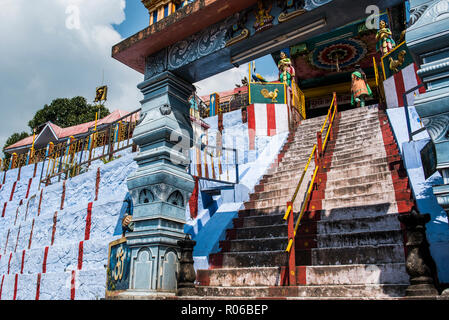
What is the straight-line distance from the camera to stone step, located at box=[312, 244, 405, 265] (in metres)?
4.14

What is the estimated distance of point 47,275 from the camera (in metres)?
8.52

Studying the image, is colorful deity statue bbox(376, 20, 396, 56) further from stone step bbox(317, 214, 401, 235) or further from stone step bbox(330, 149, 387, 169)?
stone step bbox(317, 214, 401, 235)

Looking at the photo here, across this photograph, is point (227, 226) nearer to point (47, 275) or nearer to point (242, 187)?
point (242, 187)

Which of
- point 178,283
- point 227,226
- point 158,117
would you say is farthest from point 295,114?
point 178,283

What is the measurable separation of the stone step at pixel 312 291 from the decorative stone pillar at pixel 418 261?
0.53 m

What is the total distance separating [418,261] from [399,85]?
906cm

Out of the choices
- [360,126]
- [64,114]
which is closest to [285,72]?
[360,126]

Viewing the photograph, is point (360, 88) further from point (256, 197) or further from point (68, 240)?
point (68, 240)

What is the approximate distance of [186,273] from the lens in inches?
172

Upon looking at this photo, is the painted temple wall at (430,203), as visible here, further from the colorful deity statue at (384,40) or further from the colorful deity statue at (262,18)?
the colorful deity statue at (384,40)

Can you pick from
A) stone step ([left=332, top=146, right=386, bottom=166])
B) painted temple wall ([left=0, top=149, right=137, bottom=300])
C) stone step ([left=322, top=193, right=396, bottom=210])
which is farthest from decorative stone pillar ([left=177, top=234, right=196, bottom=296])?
stone step ([left=332, top=146, right=386, bottom=166])

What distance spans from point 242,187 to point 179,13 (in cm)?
401

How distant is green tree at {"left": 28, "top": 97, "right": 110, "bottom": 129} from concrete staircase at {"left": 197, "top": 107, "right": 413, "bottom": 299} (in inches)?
1182

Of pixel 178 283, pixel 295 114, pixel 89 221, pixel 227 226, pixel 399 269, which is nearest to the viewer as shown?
pixel 399 269
